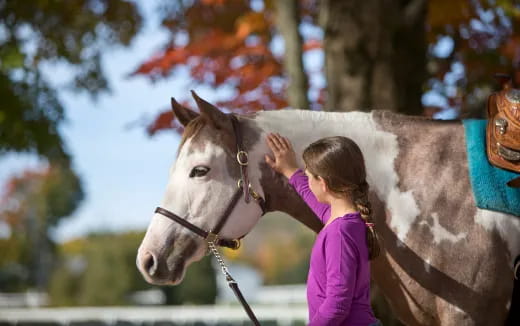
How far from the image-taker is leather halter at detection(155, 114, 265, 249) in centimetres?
310

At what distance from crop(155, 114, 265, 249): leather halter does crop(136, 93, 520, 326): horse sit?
22 mm

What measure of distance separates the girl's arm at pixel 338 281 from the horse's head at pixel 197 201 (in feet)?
2.52

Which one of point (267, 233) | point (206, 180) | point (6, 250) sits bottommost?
point (267, 233)

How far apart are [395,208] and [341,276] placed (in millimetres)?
811

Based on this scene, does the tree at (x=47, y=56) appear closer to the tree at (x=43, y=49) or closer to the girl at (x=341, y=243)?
the tree at (x=43, y=49)

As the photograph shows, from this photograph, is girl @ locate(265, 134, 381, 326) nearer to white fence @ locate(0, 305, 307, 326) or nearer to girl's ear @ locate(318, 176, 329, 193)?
girl's ear @ locate(318, 176, 329, 193)

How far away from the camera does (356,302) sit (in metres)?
2.56

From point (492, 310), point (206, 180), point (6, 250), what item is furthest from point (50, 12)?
point (6, 250)

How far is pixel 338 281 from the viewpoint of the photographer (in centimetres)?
244

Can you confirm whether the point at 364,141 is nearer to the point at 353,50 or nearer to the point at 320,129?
the point at 320,129

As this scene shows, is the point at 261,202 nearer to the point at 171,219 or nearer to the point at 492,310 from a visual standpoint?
the point at 171,219

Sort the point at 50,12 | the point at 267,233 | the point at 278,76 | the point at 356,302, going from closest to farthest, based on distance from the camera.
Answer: the point at 356,302
the point at 278,76
the point at 50,12
the point at 267,233

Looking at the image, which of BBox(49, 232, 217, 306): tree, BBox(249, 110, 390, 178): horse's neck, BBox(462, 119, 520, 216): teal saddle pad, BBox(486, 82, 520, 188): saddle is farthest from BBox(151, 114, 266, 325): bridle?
BBox(49, 232, 217, 306): tree

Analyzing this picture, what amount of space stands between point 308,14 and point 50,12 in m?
4.23
